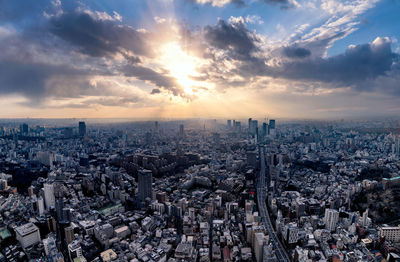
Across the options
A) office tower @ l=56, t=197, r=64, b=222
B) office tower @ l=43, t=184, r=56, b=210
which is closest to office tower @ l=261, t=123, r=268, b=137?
office tower @ l=43, t=184, r=56, b=210

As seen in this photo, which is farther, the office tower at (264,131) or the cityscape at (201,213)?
the office tower at (264,131)

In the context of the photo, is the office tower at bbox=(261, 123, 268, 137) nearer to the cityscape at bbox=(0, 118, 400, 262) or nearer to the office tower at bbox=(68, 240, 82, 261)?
the cityscape at bbox=(0, 118, 400, 262)

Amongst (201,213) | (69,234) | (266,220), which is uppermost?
(69,234)

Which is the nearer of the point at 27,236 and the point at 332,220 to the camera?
the point at 27,236

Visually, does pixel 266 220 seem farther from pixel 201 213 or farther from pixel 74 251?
pixel 74 251

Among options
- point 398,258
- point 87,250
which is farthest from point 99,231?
point 398,258

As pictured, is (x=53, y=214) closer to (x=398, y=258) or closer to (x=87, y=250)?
(x=87, y=250)

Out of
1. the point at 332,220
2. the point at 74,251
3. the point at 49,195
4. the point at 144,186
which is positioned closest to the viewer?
the point at 74,251

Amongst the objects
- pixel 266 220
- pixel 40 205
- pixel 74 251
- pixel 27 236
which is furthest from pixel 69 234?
pixel 266 220

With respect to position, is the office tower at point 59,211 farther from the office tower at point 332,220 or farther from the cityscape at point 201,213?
the office tower at point 332,220

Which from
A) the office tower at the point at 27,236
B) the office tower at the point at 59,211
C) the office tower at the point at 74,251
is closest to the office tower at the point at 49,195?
the office tower at the point at 59,211
